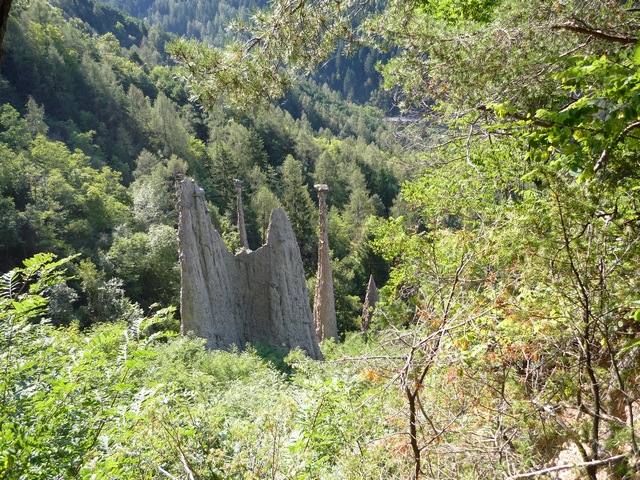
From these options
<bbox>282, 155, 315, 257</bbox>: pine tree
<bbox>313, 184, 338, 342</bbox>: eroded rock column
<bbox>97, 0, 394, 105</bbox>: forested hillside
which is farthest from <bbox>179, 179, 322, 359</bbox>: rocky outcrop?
<bbox>97, 0, 394, 105</bbox>: forested hillside

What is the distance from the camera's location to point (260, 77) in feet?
12.7

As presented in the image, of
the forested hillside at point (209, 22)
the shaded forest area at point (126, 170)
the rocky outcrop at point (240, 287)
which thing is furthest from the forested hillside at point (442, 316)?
the forested hillside at point (209, 22)

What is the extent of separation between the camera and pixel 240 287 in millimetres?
14688

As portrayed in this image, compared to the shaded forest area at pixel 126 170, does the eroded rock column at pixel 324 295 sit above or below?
below

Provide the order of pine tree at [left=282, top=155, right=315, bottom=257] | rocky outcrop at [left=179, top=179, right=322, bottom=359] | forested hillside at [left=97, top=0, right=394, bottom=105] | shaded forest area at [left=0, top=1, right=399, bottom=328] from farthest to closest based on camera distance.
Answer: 1. forested hillside at [left=97, top=0, right=394, bottom=105]
2. pine tree at [left=282, top=155, right=315, bottom=257]
3. shaded forest area at [left=0, top=1, right=399, bottom=328]
4. rocky outcrop at [left=179, top=179, right=322, bottom=359]

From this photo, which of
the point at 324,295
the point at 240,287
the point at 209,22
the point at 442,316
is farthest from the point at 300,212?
the point at 209,22

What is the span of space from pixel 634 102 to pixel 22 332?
3.58 metres

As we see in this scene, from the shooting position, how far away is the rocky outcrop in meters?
12.7

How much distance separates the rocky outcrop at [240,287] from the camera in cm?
1270

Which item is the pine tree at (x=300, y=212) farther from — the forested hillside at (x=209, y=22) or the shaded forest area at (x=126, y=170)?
the forested hillside at (x=209, y=22)

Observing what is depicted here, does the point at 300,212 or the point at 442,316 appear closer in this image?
the point at 442,316

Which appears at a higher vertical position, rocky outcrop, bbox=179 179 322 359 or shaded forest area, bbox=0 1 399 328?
shaded forest area, bbox=0 1 399 328

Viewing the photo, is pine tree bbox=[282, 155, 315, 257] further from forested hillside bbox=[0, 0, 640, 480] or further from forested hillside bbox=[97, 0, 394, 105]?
forested hillside bbox=[97, 0, 394, 105]

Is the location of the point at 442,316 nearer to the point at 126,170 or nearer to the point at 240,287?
the point at 240,287
